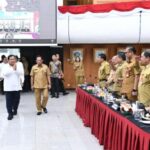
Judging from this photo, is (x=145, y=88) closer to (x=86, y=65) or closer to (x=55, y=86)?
(x=55, y=86)

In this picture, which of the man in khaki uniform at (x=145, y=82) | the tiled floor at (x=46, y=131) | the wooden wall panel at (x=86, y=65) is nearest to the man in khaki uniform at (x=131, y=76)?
the man in khaki uniform at (x=145, y=82)

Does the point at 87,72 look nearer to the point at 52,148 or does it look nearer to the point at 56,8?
the point at 56,8

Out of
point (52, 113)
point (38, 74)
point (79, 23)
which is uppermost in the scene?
point (79, 23)

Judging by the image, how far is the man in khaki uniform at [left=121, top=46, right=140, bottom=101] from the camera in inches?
301

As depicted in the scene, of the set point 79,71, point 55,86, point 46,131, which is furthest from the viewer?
point 79,71

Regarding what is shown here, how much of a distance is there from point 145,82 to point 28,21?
9.01m

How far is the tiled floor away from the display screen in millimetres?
3786

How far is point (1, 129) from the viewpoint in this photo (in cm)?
850

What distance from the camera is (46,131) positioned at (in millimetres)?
8273

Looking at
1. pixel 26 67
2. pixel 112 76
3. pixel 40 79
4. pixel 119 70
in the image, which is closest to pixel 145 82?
pixel 119 70

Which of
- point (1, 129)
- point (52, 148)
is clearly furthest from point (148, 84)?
point (1, 129)

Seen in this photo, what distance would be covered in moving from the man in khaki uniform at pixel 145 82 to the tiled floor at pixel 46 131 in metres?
1.03

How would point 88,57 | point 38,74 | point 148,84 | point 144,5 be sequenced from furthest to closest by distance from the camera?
point 88,57, point 144,5, point 38,74, point 148,84

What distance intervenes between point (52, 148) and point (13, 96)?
3.30 metres
